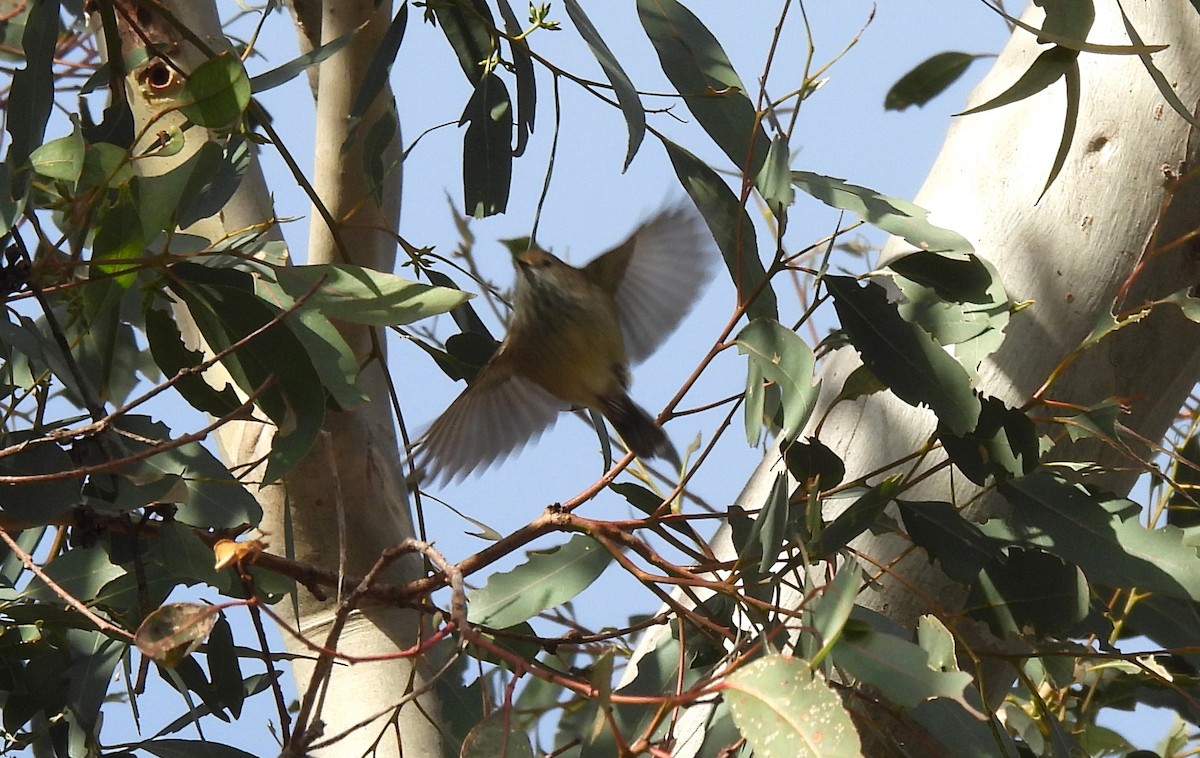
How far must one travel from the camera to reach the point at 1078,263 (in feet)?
4.04

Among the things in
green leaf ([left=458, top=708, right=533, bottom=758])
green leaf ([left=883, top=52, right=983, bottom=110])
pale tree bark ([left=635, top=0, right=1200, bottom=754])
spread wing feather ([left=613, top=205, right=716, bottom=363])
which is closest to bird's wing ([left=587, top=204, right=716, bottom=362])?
spread wing feather ([left=613, top=205, right=716, bottom=363])

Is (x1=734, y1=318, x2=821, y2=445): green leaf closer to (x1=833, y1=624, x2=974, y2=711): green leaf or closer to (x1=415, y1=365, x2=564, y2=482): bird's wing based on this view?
(x1=833, y1=624, x2=974, y2=711): green leaf

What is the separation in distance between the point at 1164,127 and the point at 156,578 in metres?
1.06

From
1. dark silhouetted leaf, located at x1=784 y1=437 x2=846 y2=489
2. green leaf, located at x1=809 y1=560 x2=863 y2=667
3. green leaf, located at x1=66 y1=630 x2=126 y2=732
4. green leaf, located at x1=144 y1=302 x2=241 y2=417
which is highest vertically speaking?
green leaf, located at x1=144 y1=302 x2=241 y2=417

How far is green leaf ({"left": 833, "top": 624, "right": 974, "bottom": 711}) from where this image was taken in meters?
0.75

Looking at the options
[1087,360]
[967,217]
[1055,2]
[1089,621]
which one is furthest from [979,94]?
[1089,621]

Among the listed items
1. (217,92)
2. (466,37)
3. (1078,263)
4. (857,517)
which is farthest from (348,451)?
(1078,263)

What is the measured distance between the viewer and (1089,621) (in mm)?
1141

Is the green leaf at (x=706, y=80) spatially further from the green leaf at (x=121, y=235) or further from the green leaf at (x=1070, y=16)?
the green leaf at (x=121, y=235)

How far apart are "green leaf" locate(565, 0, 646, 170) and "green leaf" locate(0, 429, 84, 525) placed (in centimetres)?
51

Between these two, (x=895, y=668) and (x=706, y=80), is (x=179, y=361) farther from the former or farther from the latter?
(x=895, y=668)

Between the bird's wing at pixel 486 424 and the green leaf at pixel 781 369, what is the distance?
79 centimetres

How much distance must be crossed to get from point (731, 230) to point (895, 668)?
395mm

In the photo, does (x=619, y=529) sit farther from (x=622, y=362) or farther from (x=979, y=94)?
(x=622, y=362)
